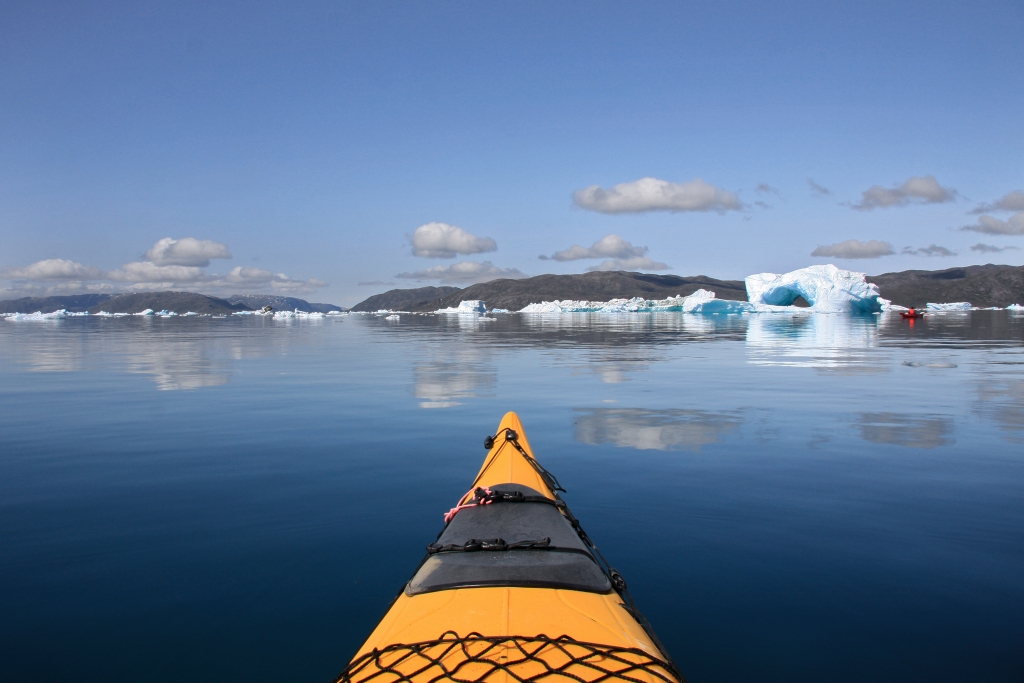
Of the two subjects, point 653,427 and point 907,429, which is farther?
point 653,427

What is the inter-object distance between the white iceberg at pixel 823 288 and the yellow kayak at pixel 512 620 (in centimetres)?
6580

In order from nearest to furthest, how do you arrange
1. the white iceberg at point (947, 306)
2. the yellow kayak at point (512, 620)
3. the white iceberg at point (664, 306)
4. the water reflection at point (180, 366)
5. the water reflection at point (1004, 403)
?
the yellow kayak at point (512, 620) < the water reflection at point (1004, 403) < the water reflection at point (180, 366) < the white iceberg at point (664, 306) < the white iceberg at point (947, 306)

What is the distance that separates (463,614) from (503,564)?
15.2 inches

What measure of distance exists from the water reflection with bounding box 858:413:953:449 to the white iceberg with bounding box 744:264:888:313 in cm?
5831

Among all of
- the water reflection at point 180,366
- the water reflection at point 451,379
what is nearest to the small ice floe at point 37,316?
the water reflection at point 180,366

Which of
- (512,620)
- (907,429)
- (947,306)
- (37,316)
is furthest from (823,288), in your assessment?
(37,316)

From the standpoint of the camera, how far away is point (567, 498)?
5.53m

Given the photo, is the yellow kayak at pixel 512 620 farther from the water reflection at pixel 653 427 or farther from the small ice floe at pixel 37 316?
the small ice floe at pixel 37 316

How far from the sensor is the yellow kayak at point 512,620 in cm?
222

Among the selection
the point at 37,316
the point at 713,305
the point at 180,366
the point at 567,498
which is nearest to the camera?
the point at 567,498

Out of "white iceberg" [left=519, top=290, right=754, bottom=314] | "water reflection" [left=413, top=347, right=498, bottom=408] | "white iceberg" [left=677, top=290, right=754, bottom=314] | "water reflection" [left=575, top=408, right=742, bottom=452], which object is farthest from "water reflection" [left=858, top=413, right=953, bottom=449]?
"white iceberg" [left=677, top=290, right=754, bottom=314]

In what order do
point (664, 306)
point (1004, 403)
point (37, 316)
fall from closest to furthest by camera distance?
point (1004, 403) → point (37, 316) → point (664, 306)

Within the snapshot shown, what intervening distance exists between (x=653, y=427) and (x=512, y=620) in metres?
6.19

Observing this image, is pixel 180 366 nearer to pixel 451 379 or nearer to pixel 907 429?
pixel 451 379
